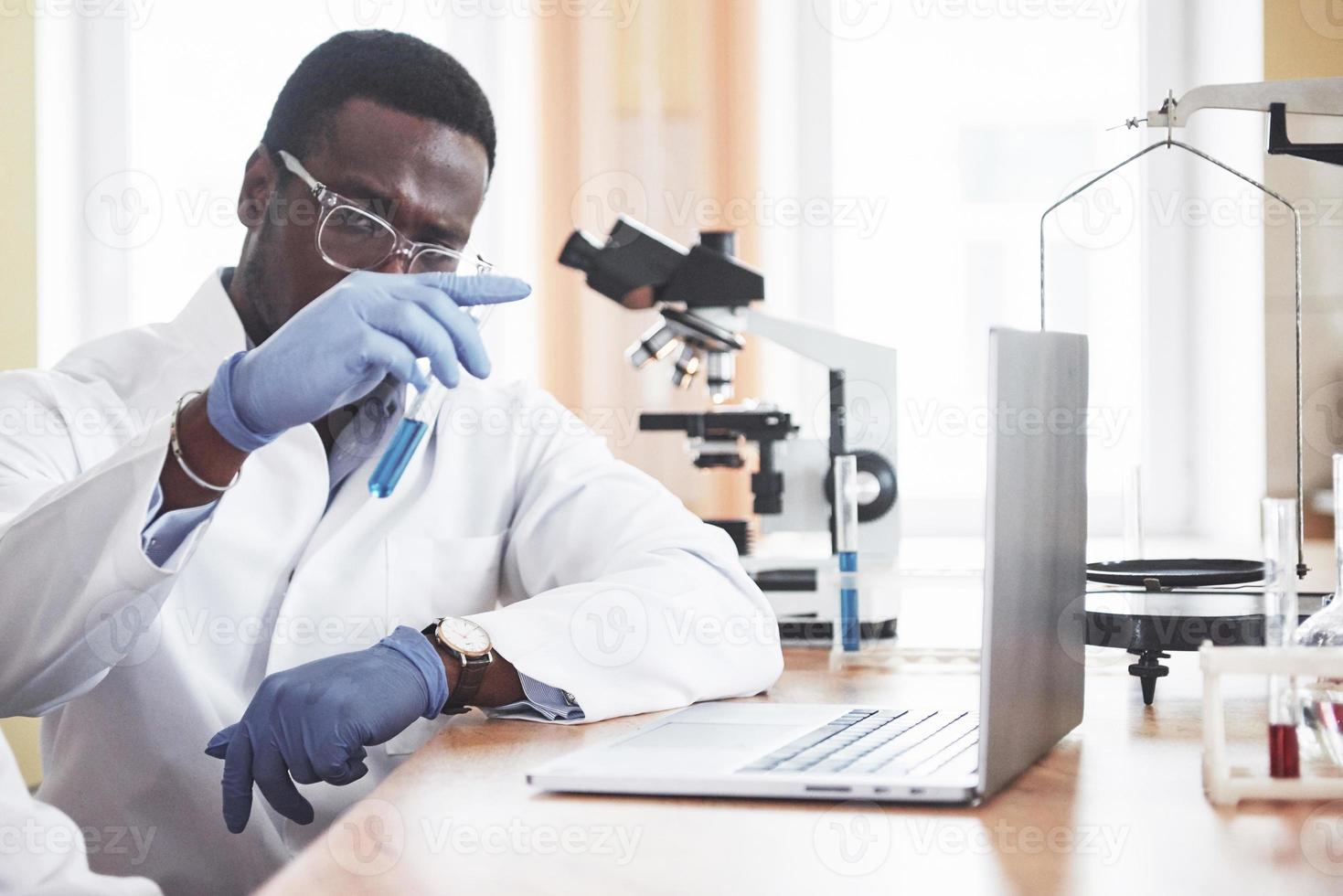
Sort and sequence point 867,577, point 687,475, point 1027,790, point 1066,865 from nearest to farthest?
1. point 1066,865
2. point 1027,790
3. point 867,577
4. point 687,475

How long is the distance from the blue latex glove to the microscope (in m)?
0.57

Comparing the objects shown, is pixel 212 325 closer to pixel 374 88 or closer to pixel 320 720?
pixel 374 88

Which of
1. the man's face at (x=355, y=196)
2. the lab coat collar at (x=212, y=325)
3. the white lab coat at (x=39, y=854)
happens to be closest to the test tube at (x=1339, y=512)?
the white lab coat at (x=39, y=854)

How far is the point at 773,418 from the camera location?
1773mm

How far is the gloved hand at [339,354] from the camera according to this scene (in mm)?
1035

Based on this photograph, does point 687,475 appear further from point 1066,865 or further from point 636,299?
point 1066,865

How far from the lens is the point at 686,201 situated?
108 inches

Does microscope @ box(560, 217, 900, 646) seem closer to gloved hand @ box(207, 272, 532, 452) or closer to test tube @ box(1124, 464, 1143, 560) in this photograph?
test tube @ box(1124, 464, 1143, 560)

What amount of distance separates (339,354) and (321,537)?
30 centimetres

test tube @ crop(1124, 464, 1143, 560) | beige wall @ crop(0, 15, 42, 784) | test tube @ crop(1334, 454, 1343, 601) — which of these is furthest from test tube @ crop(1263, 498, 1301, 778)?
beige wall @ crop(0, 15, 42, 784)

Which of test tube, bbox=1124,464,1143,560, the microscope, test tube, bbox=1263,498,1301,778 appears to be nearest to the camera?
test tube, bbox=1263,498,1301,778

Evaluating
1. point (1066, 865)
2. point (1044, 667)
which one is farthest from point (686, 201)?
point (1066, 865)

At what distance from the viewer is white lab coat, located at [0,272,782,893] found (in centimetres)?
103

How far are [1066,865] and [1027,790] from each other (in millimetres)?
Answer: 140
